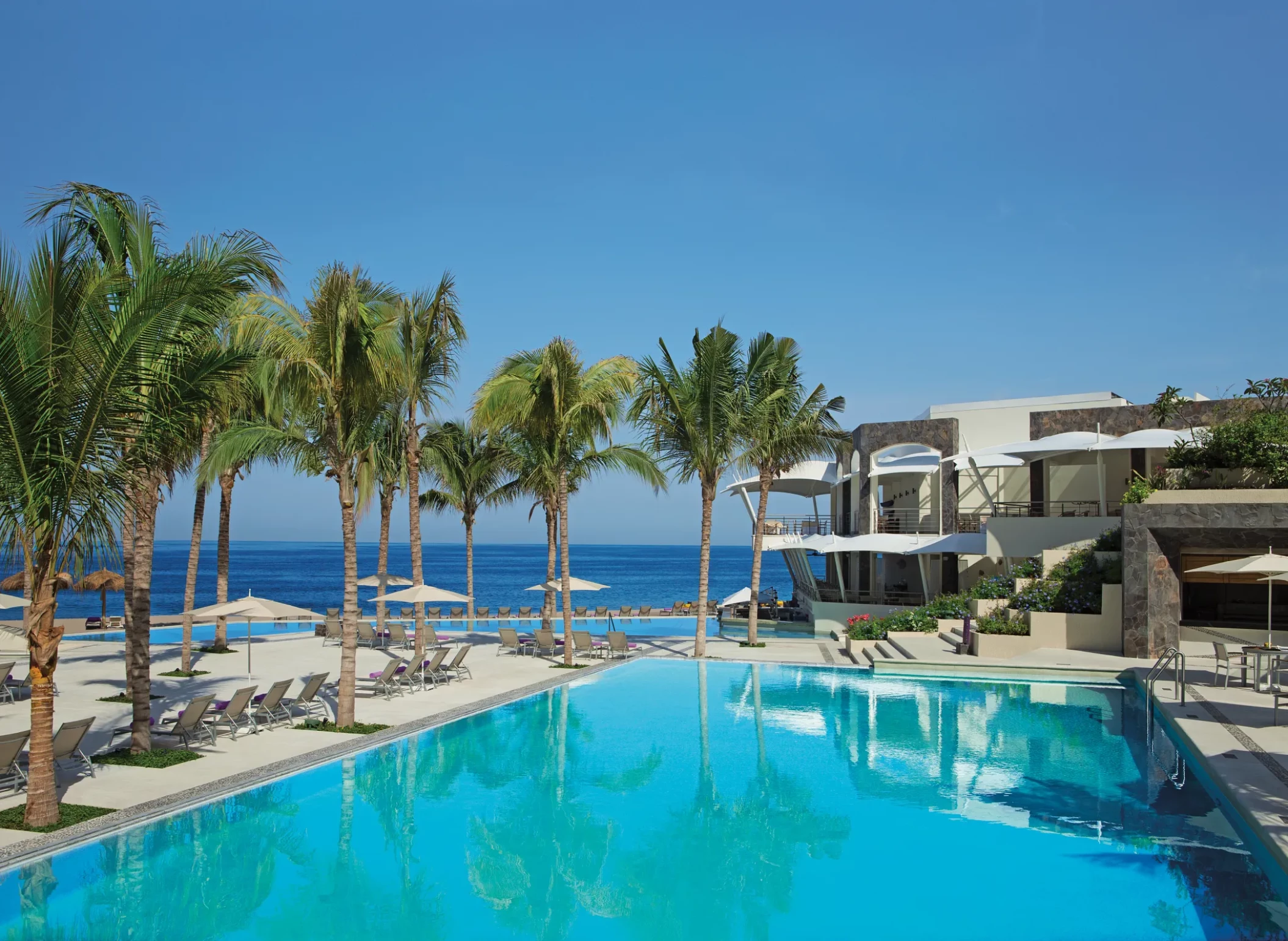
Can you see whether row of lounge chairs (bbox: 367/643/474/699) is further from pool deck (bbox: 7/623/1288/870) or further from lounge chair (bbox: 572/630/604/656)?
lounge chair (bbox: 572/630/604/656)

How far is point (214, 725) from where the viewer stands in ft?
38.5

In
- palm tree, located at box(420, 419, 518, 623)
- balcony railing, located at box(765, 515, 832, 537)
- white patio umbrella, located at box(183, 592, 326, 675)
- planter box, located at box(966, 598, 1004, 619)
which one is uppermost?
palm tree, located at box(420, 419, 518, 623)

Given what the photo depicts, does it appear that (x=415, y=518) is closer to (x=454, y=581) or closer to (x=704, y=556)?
(x=704, y=556)

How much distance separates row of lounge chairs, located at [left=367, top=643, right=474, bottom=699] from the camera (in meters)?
15.5

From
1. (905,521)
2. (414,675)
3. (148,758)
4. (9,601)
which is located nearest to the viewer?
(148,758)

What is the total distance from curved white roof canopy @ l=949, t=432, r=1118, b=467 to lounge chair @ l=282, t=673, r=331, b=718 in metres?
18.1

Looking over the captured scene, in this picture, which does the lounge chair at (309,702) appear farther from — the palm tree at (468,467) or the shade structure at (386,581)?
the palm tree at (468,467)

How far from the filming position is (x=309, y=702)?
1354cm

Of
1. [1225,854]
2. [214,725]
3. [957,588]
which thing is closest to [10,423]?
[214,725]

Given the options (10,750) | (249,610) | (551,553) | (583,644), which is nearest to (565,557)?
(583,644)

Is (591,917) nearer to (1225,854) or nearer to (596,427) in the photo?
(1225,854)

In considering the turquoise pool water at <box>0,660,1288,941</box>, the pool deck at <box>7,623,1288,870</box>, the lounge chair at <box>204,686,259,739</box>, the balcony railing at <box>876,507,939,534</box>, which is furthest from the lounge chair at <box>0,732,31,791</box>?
the balcony railing at <box>876,507,939,534</box>

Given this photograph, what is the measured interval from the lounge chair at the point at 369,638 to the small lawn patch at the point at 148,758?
11305mm

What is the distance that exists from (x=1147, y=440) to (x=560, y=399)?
14.6 meters
